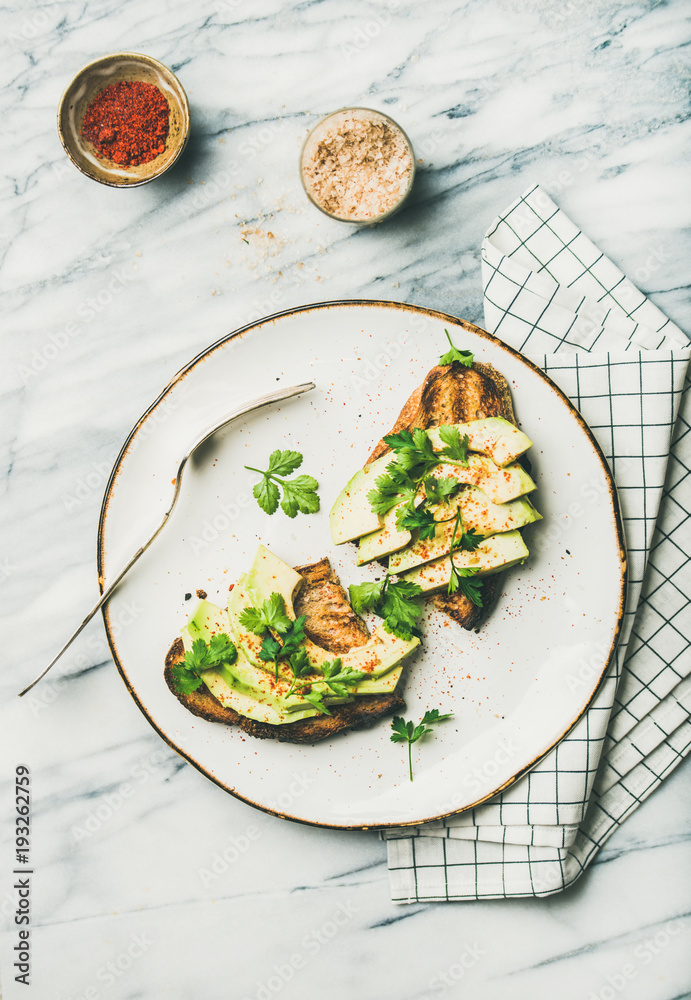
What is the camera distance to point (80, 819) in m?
2.47

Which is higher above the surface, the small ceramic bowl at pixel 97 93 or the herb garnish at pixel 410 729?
the small ceramic bowl at pixel 97 93

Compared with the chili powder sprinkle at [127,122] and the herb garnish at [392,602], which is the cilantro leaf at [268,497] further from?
the chili powder sprinkle at [127,122]

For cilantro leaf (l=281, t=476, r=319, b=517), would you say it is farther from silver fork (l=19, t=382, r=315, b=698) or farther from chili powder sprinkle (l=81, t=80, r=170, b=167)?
chili powder sprinkle (l=81, t=80, r=170, b=167)

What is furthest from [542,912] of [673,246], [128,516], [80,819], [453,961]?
[673,246]

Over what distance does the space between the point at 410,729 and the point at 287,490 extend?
91 centimetres

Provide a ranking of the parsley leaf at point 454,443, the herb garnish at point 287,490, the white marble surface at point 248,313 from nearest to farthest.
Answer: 1. the parsley leaf at point 454,443
2. the herb garnish at point 287,490
3. the white marble surface at point 248,313

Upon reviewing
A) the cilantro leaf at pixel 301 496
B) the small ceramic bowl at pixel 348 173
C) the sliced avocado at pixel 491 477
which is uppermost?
the small ceramic bowl at pixel 348 173

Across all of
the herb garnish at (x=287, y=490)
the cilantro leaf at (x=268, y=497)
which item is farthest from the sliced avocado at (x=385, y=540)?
the cilantro leaf at (x=268, y=497)

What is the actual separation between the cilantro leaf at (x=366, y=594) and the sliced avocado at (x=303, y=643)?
0.10 m

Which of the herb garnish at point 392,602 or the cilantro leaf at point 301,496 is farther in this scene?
the cilantro leaf at point 301,496

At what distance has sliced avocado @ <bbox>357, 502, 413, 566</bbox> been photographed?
2029 mm

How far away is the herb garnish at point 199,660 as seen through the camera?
6.84 feet

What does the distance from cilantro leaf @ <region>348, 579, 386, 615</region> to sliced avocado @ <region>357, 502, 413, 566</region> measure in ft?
0.27

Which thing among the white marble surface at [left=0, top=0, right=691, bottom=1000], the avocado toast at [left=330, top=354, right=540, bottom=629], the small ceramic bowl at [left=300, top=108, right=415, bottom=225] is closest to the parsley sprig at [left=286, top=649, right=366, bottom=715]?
the avocado toast at [left=330, top=354, right=540, bottom=629]
